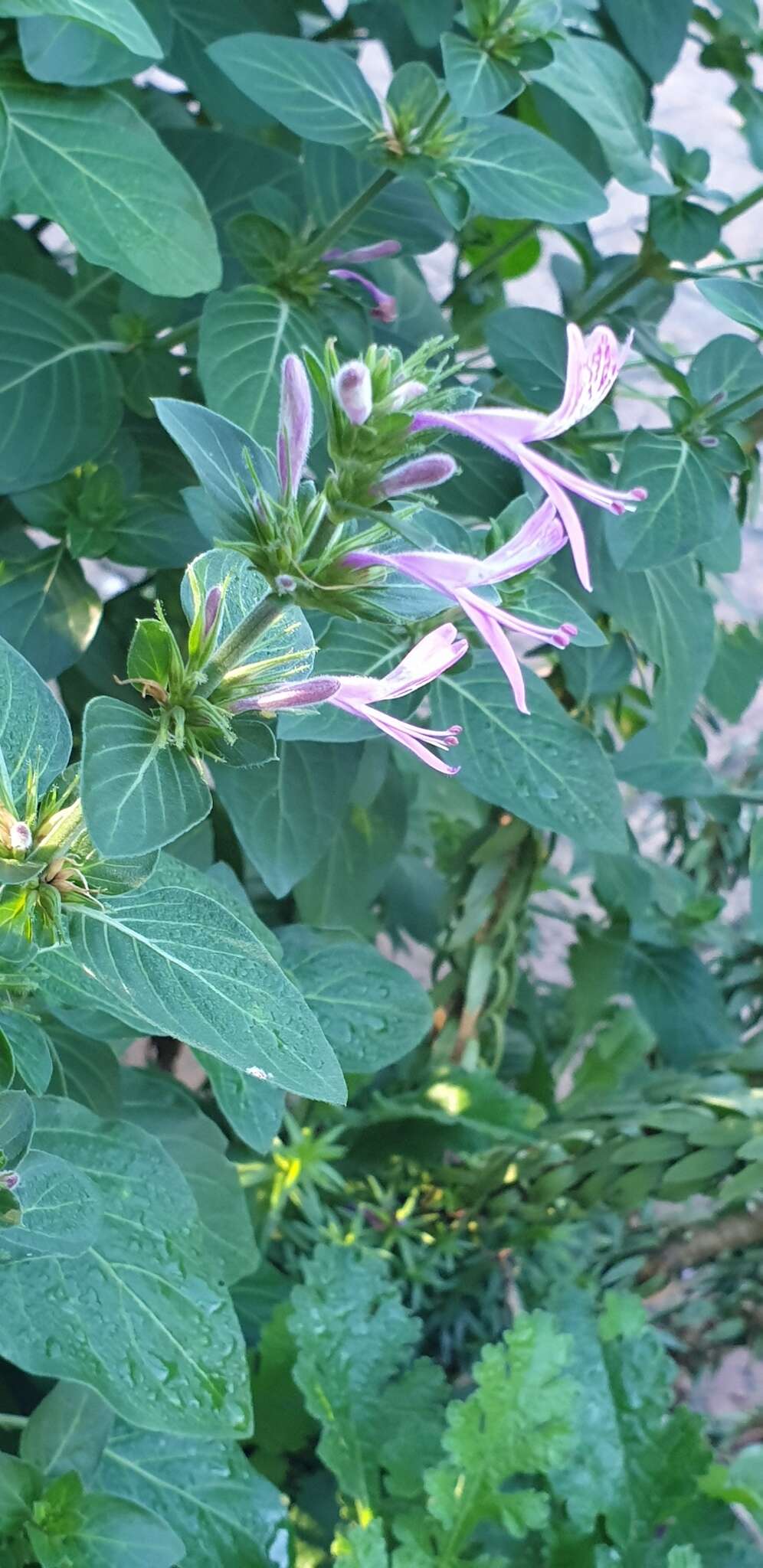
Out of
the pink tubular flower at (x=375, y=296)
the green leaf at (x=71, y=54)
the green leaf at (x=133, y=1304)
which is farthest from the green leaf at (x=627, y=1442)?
the green leaf at (x=71, y=54)

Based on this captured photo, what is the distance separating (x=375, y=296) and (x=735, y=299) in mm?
177

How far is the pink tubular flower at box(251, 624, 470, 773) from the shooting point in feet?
0.88

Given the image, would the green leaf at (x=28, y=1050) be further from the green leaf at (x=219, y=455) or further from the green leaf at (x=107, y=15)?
the green leaf at (x=107, y=15)

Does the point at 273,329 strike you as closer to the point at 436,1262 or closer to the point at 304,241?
the point at 304,241

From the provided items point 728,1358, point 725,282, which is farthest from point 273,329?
point 728,1358

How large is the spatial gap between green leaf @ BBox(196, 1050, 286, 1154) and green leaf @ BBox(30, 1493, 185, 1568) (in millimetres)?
130

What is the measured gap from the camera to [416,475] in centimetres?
27

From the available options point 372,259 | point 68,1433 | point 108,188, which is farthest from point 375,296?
point 68,1433

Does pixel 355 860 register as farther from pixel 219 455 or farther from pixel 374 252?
pixel 219 455

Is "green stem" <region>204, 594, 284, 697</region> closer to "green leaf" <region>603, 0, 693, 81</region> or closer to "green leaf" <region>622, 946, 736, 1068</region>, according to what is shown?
"green leaf" <region>603, 0, 693, 81</region>

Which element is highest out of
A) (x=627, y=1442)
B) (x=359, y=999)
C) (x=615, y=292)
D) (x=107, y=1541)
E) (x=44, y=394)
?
(x=615, y=292)

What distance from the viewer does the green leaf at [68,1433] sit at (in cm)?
47

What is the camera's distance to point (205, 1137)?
555 millimetres

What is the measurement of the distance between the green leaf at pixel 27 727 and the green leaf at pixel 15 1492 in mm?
271
